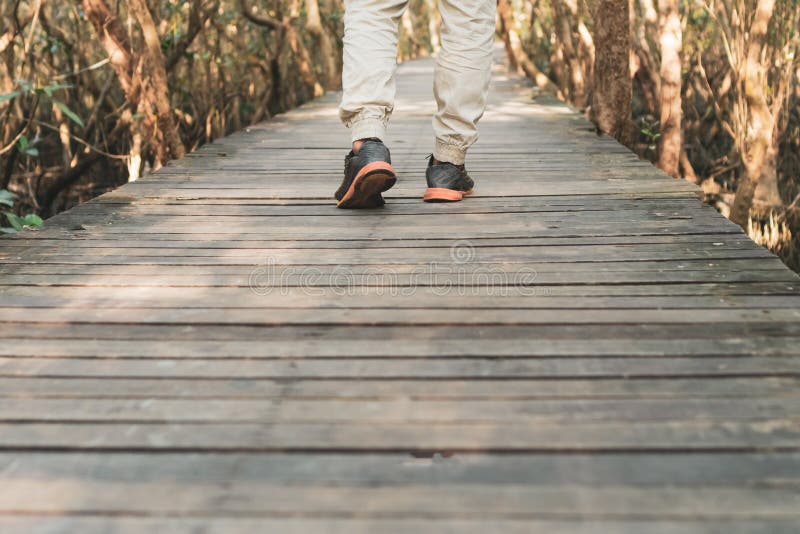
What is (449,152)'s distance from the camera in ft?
8.96

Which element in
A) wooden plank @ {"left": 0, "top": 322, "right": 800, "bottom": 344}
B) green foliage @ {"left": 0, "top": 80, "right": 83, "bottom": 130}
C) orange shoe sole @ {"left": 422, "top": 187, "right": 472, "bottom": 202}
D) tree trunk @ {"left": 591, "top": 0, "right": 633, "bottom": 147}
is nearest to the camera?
wooden plank @ {"left": 0, "top": 322, "right": 800, "bottom": 344}

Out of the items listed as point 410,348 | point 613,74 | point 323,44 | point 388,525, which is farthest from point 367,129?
point 323,44

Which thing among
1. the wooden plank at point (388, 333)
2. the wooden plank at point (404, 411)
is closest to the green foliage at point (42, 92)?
the wooden plank at point (388, 333)

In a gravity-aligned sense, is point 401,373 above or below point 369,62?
below

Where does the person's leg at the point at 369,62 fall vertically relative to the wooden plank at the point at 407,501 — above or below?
above

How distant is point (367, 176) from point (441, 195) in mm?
330

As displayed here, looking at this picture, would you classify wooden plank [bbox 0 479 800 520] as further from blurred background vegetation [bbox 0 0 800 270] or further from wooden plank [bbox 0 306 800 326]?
blurred background vegetation [bbox 0 0 800 270]

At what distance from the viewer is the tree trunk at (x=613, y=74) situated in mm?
4180

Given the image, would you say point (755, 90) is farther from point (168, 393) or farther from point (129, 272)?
point (168, 393)

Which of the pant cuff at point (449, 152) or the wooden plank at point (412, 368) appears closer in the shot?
the wooden plank at point (412, 368)

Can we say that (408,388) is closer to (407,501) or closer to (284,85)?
(407,501)

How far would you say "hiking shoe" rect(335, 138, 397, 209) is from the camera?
2.45m

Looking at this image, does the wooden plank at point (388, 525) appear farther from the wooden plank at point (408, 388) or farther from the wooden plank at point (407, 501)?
the wooden plank at point (408, 388)

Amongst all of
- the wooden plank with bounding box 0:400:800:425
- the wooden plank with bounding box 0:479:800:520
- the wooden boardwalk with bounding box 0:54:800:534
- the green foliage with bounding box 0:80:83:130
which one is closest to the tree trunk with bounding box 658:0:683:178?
the wooden boardwalk with bounding box 0:54:800:534
